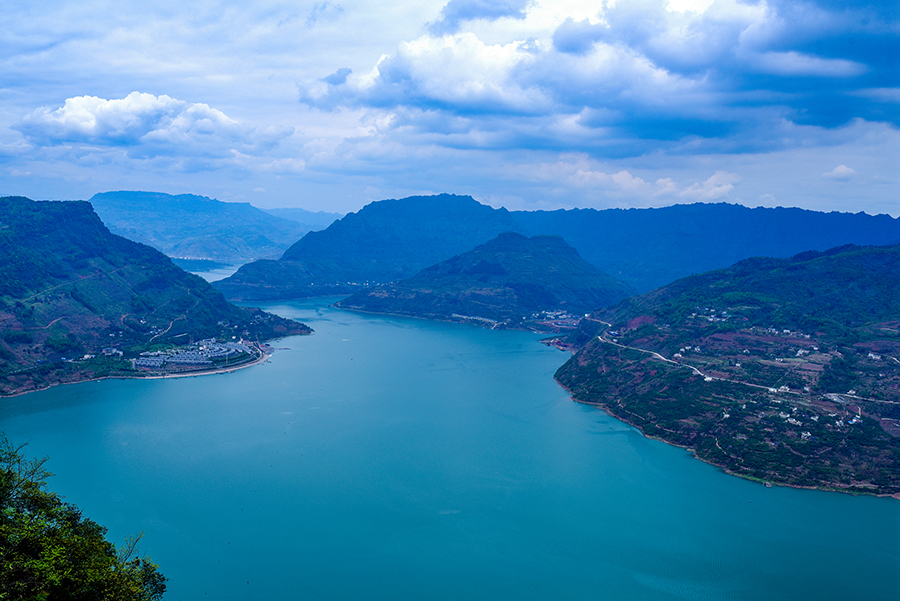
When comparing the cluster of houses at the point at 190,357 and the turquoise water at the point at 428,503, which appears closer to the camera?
the turquoise water at the point at 428,503

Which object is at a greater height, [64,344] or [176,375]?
[64,344]

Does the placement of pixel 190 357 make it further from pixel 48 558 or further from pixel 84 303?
pixel 48 558

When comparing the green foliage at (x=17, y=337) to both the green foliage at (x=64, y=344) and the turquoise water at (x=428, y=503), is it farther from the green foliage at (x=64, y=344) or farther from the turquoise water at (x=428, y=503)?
the turquoise water at (x=428, y=503)

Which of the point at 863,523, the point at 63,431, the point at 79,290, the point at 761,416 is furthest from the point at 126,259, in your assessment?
the point at 863,523

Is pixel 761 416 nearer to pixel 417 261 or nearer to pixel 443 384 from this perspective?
pixel 443 384

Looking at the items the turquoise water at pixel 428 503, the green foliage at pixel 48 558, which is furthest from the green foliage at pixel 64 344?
the green foliage at pixel 48 558

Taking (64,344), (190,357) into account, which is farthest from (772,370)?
(64,344)
